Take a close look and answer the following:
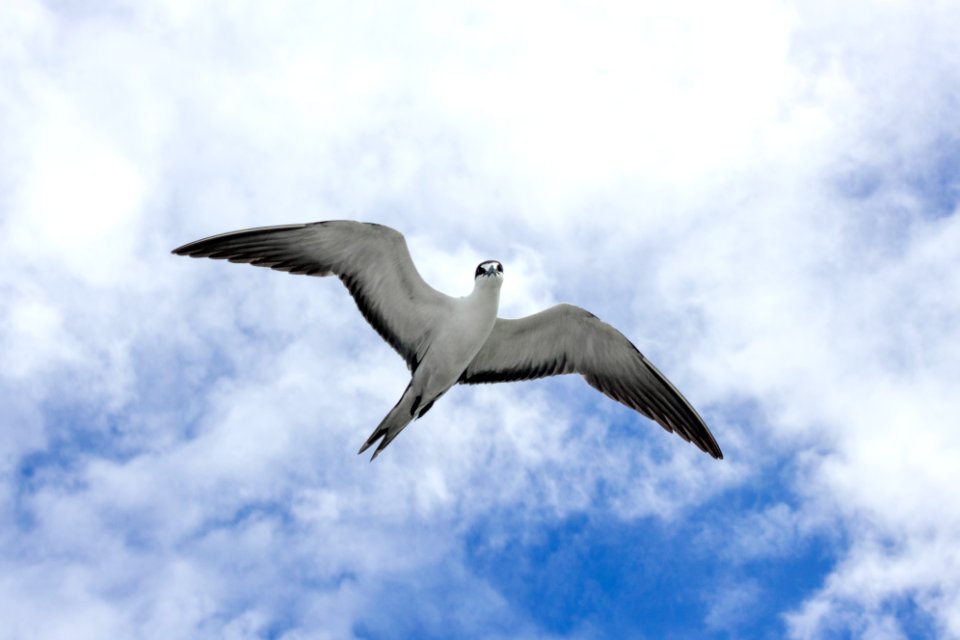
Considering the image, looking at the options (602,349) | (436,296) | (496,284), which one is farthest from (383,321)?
(602,349)

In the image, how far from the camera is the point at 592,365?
16.7m

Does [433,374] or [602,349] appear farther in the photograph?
[602,349]

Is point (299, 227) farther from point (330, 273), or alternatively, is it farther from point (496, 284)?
point (496, 284)

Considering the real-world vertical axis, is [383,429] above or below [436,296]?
below

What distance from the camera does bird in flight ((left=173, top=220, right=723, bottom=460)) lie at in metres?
15.3

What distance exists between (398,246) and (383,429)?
263 centimetres

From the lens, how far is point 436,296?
1566 cm

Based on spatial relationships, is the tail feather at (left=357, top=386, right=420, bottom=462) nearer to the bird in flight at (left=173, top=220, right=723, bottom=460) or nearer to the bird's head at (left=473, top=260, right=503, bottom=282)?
the bird in flight at (left=173, top=220, right=723, bottom=460)

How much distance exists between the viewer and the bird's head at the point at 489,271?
15156 mm

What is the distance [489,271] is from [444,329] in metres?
1.09

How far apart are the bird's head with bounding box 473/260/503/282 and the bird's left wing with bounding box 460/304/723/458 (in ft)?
3.74

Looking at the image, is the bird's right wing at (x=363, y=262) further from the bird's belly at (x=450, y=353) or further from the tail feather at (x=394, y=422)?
the tail feather at (x=394, y=422)

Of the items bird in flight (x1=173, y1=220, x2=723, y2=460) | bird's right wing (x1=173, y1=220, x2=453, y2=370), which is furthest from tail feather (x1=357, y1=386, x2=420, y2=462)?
bird's right wing (x1=173, y1=220, x2=453, y2=370)

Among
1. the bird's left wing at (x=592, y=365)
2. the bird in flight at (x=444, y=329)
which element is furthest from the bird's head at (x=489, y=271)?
the bird's left wing at (x=592, y=365)
